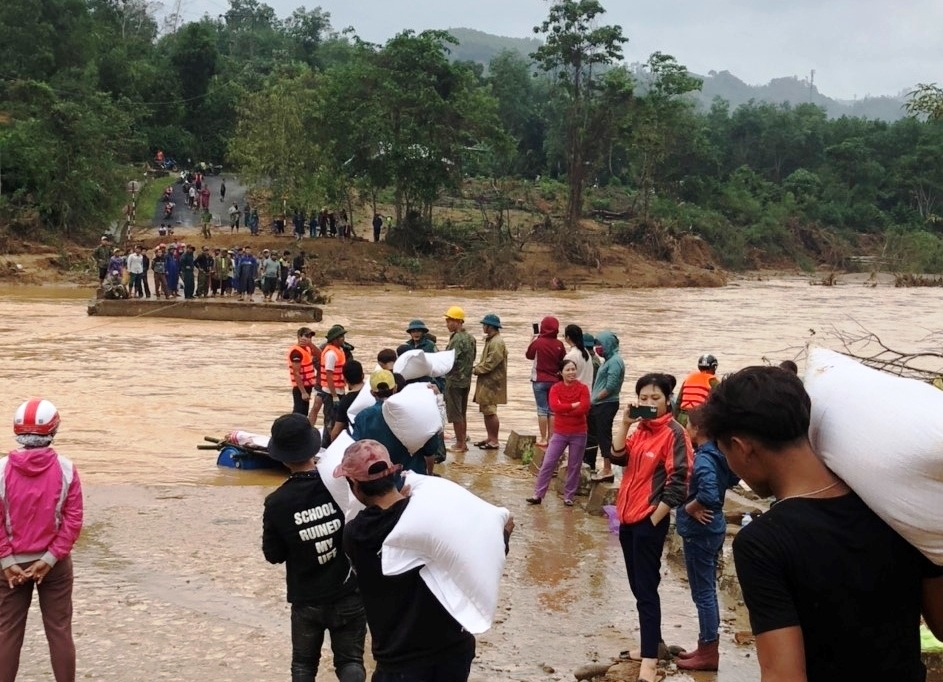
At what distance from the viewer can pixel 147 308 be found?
972 inches

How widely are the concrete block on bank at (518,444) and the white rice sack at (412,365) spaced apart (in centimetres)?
237

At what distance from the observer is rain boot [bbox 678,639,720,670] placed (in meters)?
5.38

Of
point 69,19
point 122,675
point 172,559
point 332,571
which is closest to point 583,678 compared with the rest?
point 332,571

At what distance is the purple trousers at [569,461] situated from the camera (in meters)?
8.34

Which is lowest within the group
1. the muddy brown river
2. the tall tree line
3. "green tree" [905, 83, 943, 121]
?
the muddy brown river

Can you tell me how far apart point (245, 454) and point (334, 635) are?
6220mm

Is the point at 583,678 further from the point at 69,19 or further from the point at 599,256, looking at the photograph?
the point at 69,19

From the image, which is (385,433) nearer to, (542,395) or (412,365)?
→ (412,365)

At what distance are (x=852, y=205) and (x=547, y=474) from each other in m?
63.8

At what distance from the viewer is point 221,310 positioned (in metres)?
25.0

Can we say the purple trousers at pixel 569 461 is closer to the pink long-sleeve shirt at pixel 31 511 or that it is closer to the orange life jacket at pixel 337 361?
the orange life jacket at pixel 337 361

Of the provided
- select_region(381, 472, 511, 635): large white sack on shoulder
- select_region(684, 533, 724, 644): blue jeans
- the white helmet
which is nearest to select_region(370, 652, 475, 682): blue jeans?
select_region(381, 472, 511, 635): large white sack on shoulder

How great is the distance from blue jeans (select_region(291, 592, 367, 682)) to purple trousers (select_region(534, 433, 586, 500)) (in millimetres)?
4257

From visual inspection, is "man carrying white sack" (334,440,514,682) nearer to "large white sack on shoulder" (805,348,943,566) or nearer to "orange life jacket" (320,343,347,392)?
"large white sack on shoulder" (805,348,943,566)
